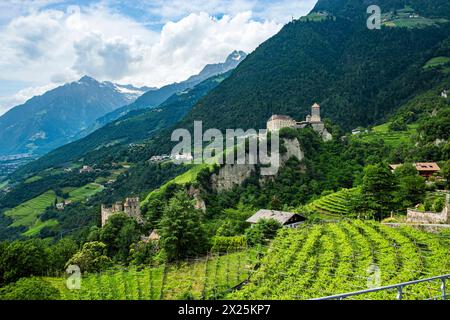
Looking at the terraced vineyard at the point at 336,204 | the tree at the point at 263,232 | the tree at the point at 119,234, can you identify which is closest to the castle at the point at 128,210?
the tree at the point at 119,234

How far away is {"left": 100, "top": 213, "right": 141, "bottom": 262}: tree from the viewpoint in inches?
1634

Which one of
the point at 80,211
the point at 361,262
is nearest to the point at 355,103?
the point at 80,211

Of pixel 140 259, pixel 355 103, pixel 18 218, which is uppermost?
pixel 355 103

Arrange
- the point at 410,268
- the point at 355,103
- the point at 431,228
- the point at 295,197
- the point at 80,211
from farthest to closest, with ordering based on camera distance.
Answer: the point at 355,103 < the point at 80,211 < the point at 295,197 < the point at 431,228 < the point at 410,268

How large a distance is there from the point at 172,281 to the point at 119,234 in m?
19.0

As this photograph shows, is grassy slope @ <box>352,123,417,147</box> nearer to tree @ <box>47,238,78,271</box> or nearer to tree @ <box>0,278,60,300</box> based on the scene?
tree @ <box>47,238,78,271</box>

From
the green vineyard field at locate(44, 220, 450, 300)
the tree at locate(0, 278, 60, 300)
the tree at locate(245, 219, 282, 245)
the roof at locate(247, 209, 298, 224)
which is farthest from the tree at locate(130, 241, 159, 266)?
the roof at locate(247, 209, 298, 224)

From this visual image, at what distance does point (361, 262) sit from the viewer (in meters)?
22.9

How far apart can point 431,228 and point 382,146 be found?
1693 inches

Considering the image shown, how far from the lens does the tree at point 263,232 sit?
34.0 m

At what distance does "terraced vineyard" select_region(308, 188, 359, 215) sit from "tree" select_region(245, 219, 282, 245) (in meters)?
10.3

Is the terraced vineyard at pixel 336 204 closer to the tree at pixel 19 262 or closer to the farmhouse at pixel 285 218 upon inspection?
the farmhouse at pixel 285 218

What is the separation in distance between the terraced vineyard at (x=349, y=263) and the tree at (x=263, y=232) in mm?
2181
